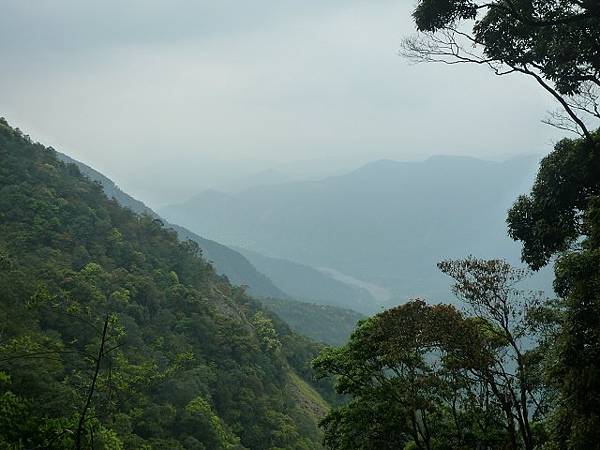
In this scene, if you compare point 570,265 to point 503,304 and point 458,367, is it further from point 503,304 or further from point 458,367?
point 458,367

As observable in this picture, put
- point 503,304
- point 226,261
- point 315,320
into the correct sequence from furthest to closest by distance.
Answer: point 226,261, point 315,320, point 503,304

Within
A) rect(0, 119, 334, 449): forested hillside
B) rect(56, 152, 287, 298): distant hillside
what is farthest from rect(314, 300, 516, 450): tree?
rect(56, 152, 287, 298): distant hillside

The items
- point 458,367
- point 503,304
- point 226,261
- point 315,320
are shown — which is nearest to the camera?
point 458,367

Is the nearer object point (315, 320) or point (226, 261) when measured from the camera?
point (315, 320)

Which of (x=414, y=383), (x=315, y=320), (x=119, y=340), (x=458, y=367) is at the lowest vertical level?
(x=315, y=320)

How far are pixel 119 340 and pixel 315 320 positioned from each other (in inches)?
3697

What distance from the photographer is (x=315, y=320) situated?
127m

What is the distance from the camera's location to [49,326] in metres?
30.9

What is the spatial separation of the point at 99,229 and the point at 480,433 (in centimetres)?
4835

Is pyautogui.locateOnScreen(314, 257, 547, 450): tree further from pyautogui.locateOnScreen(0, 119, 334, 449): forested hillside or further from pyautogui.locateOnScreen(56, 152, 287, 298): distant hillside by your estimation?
pyautogui.locateOnScreen(56, 152, 287, 298): distant hillside

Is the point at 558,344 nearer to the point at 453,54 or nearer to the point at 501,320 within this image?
the point at 501,320

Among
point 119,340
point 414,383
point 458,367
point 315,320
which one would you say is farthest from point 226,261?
point 458,367

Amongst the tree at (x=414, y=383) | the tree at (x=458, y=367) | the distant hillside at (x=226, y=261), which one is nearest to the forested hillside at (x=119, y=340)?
the tree at (x=414, y=383)

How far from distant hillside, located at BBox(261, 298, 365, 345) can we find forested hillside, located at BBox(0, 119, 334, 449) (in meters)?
49.5
